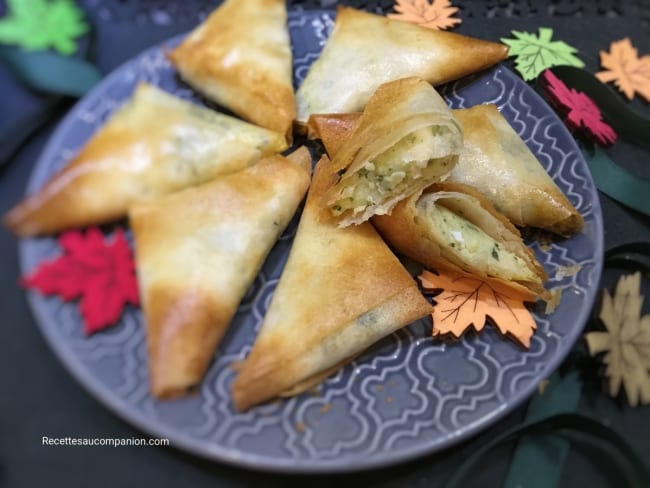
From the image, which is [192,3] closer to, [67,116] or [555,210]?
[67,116]

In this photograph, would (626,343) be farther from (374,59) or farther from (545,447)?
(374,59)

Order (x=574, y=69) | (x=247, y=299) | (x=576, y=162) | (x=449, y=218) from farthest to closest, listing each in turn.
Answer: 1. (x=574, y=69)
2. (x=576, y=162)
3. (x=449, y=218)
4. (x=247, y=299)

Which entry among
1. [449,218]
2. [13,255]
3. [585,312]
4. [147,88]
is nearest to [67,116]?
[147,88]

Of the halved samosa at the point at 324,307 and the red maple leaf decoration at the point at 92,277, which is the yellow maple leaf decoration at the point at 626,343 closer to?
the halved samosa at the point at 324,307

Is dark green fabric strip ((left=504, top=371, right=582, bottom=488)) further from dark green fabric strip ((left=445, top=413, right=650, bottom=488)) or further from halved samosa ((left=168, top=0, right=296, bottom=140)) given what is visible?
halved samosa ((left=168, top=0, right=296, bottom=140))

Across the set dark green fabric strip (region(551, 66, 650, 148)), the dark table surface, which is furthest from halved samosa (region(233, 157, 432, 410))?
dark green fabric strip (region(551, 66, 650, 148))

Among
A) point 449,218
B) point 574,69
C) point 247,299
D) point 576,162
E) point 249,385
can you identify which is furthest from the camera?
point 574,69

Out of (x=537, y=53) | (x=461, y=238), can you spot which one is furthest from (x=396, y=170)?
(x=537, y=53)
